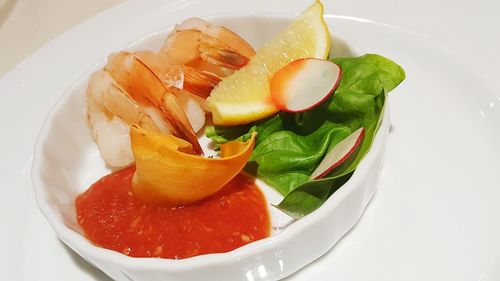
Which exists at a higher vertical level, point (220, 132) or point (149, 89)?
point (149, 89)

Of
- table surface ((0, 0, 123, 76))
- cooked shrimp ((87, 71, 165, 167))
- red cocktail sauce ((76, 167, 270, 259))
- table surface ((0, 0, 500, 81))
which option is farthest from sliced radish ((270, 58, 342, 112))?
table surface ((0, 0, 123, 76))

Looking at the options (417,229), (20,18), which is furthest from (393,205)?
(20,18)

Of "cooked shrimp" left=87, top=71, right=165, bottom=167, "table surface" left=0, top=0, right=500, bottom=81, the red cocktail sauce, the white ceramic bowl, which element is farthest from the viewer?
"table surface" left=0, top=0, right=500, bottom=81

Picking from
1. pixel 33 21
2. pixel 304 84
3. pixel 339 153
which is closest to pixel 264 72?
pixel 304 84

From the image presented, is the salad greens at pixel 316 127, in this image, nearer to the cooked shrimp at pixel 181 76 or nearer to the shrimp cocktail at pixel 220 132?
the shrimp cocktail at pixel 220 132

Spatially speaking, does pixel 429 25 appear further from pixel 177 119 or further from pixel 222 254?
pixel 222 254

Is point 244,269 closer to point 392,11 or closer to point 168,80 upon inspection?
point 168,80

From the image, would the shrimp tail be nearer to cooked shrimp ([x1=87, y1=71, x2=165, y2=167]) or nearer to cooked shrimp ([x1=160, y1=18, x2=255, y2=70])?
cooked shrimp ([x1=87, y1=71, x2=165, y2=167])
